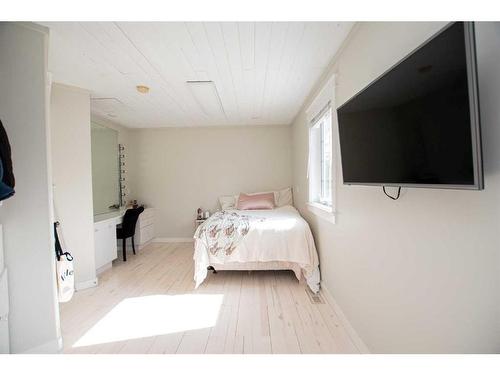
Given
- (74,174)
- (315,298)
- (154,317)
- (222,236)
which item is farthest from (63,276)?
(315,298)

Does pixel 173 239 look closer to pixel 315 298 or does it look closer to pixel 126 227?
pixel 126 227

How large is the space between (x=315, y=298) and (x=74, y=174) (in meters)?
3.01

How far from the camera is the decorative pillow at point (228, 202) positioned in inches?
174

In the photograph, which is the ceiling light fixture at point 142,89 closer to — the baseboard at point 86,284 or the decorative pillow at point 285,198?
the baseboard at point 86,284

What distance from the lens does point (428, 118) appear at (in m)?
0.78

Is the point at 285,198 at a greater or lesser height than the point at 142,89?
lesser

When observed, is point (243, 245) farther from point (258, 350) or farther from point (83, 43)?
Result: point (83, 43)

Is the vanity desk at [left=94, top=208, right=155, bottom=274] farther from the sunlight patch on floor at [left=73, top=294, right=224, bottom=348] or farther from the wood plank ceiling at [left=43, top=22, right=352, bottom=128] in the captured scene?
the wood plank ceiling at [left=43, top=22, right=352, bottom=128]

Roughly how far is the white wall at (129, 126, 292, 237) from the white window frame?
157 centimetres

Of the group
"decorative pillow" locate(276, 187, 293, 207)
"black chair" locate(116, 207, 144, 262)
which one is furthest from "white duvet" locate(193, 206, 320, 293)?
"decorative pillow" locate(276, 187, 293, 207)

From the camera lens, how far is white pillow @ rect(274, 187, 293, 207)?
430 centimetres

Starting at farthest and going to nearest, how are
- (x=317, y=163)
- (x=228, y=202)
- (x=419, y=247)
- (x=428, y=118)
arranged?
(x=228, y=202) → (x=317, y=163) → (x=419, y=247) → (x=428, y=118)

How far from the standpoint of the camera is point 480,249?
2.36 feet
